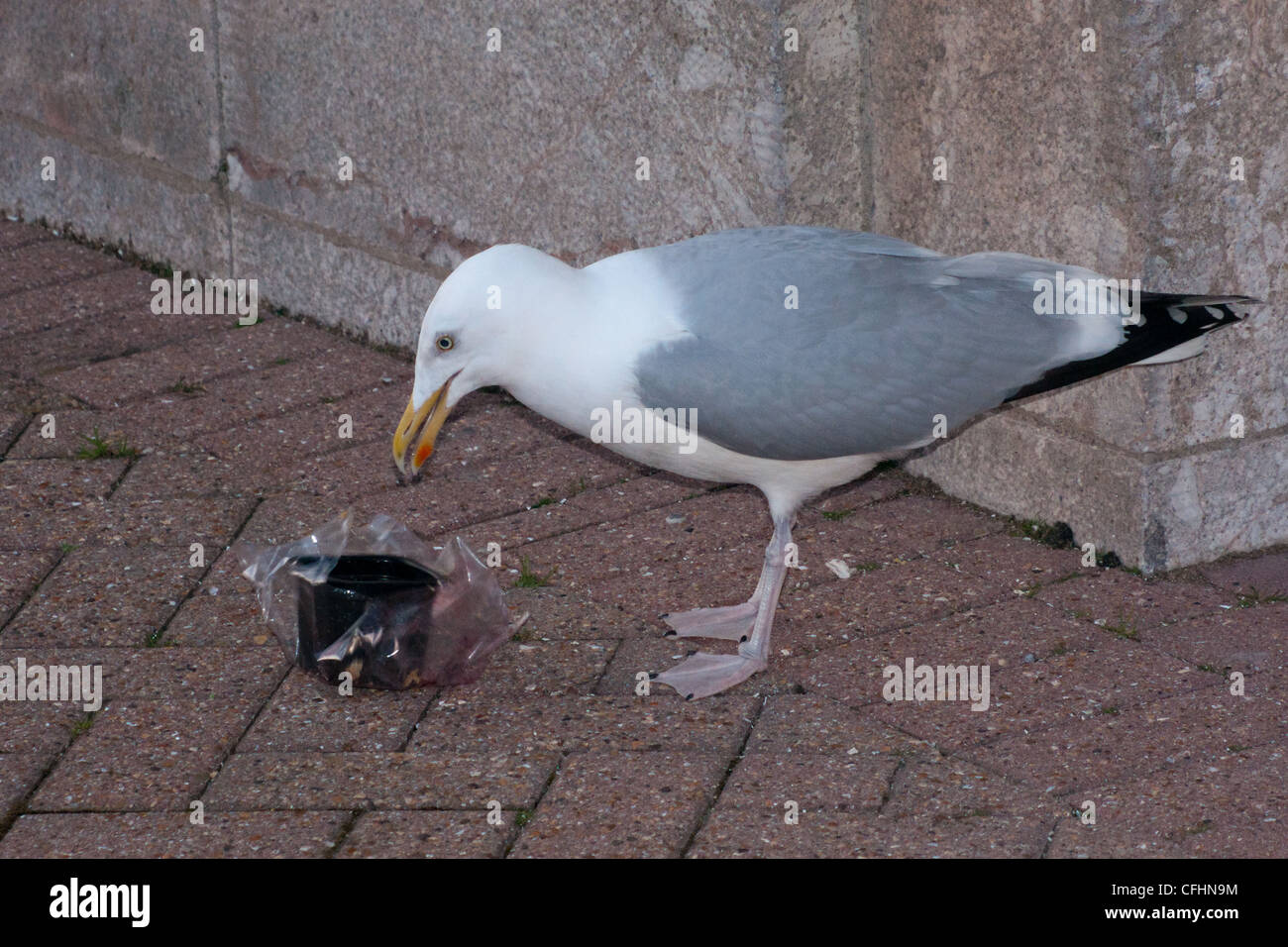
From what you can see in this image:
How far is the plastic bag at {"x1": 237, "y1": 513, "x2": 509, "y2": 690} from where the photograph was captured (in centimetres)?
344

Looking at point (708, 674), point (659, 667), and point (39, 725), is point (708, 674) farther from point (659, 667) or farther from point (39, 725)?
point (39, 725)

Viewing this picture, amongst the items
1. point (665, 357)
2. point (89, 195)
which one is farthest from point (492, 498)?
point (89, 195)

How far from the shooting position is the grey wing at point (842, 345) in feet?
11.0

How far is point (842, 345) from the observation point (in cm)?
340

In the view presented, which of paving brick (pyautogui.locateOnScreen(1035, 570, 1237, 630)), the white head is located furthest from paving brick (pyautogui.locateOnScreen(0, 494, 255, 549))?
paving brick (pyautogui.locateOnScreen(1035, 570, 1237, 630))

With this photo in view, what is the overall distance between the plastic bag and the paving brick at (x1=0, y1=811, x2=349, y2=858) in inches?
18.7

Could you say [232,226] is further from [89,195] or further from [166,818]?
[166,818]

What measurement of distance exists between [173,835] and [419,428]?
0.99 m

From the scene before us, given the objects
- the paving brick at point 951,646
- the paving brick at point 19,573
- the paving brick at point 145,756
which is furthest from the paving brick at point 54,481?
the paving brick at point 951,646

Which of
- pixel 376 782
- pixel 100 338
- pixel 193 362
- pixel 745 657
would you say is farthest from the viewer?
pixel 100 338

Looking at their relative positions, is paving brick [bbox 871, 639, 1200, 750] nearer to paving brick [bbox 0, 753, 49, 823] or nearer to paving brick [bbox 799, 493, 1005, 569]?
paving brick [bbox 799, 493, 1005, 569]

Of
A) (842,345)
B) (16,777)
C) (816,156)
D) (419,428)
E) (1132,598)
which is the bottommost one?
(16,777)

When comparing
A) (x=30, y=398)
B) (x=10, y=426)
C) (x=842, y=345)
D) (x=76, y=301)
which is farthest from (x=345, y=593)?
(x=76, y=301)

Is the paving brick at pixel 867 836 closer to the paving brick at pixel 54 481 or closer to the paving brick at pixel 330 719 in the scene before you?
the paving brick at pixel 330 719
